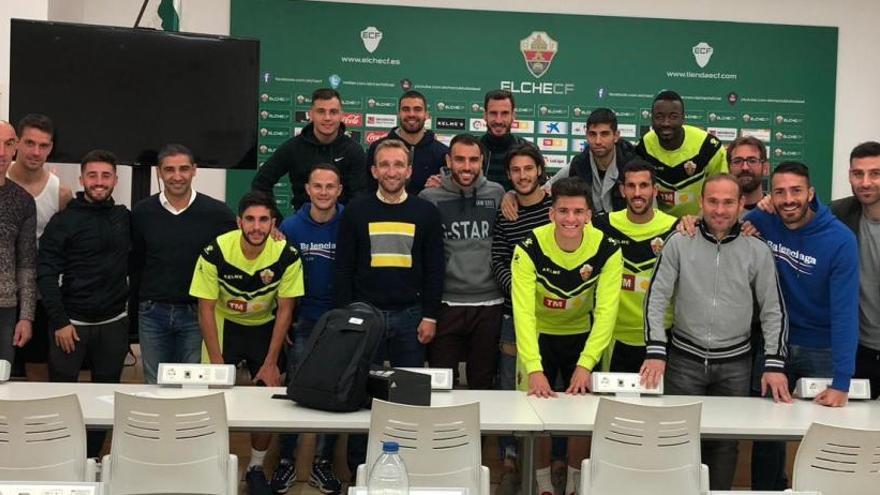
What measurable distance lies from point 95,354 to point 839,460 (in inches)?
138

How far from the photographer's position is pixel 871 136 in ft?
26.1

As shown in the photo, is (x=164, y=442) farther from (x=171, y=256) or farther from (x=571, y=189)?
(x=571, y=189)

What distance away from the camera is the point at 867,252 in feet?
13.6

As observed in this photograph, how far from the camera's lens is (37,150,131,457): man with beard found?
4441mm

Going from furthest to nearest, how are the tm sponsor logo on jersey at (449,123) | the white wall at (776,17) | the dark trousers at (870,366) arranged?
the tm sponsor logo on jersey at (449,123)
the white wall at (776,17)
the dark trousers at (870,366)

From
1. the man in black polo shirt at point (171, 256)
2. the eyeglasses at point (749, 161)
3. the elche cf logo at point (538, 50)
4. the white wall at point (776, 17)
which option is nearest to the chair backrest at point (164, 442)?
the man in black polo shirt at point (171, 256)

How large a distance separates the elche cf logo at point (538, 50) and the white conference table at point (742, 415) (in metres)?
4.31

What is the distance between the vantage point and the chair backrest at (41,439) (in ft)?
9.80

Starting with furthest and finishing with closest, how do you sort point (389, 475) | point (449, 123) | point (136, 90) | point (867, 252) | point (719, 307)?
point (449, 123) < point (136, 90) < point (867, 252) < point (719, 307) < point (389, 475)

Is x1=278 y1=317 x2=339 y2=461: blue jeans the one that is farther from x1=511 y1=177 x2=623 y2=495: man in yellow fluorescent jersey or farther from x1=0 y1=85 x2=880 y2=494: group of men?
x1=511 y1=177 x2=623 y2=495: man in yellow fluorescent jersey

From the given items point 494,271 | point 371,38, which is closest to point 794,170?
point 494,271

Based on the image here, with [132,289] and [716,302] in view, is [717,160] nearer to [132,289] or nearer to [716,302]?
[716,302]

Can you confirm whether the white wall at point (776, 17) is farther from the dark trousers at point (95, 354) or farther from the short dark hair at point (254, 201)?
the short dark hair at point (254, 201)

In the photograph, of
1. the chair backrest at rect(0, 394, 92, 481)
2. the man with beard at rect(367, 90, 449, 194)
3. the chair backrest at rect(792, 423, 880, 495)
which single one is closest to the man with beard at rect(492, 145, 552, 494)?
the man with beard at rect(367, 90, 449, 194)
